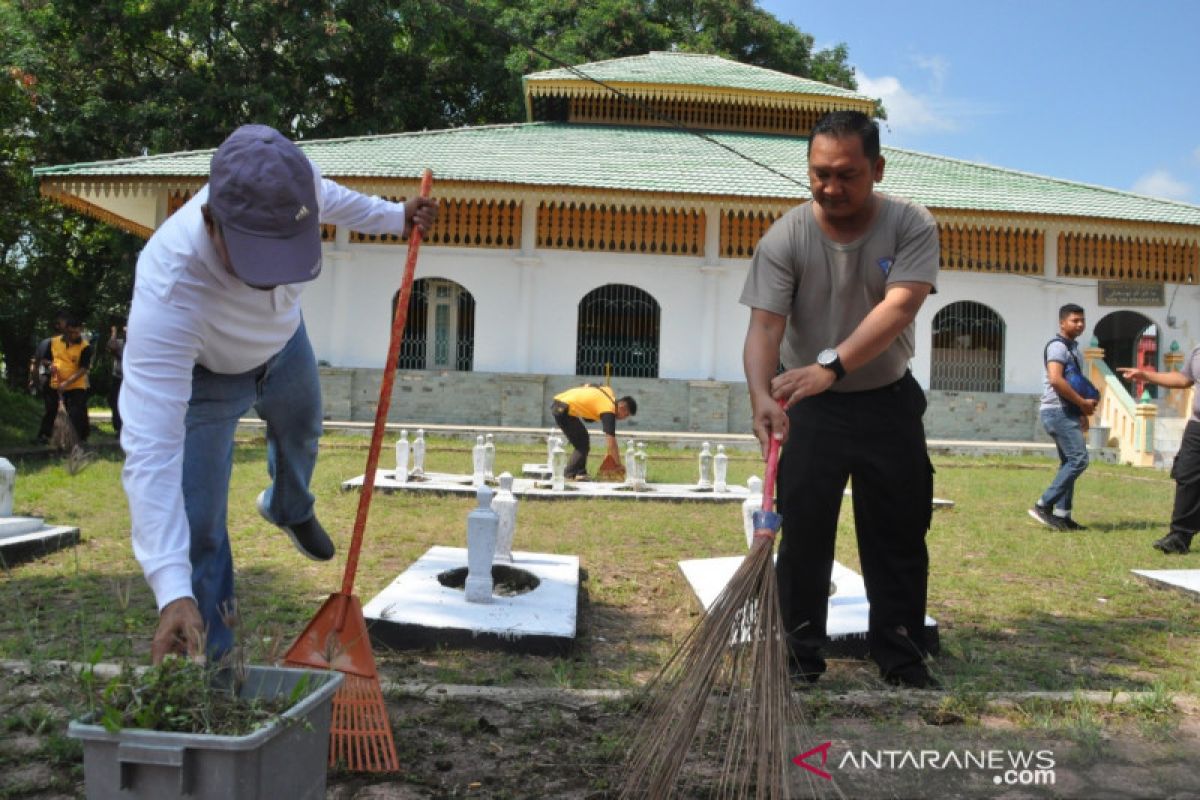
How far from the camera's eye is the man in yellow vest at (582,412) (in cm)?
1047

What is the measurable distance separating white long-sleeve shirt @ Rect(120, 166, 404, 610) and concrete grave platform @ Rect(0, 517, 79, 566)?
12.4 ft

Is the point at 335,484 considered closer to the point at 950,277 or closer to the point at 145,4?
the point at 950,277

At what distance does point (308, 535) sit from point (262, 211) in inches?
70.2

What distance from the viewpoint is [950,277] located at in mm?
18281

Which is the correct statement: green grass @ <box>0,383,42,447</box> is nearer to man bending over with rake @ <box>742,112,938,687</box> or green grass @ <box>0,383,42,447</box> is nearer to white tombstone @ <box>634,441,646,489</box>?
white tombstone @ <box>634,441,646,489</box>

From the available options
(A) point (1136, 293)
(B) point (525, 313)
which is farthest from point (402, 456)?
(A) point (1136, 293)

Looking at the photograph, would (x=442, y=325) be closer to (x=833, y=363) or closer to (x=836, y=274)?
(x=836, y=274)

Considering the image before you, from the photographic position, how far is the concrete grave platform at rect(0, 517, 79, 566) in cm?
569

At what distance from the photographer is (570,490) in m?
9.81

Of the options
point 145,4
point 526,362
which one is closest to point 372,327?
point 526,362

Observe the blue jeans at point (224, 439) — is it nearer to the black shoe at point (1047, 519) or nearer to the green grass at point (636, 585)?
the green grass at point (636, 585)

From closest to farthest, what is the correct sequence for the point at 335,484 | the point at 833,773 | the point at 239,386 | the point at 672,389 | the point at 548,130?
the point at 833,773
the point at 239,386
the point at 335,484
the point at 672,389
the point at 548,130

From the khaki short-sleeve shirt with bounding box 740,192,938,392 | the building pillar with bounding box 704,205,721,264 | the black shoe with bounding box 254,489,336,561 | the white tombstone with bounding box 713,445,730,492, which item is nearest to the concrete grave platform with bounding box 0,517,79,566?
the black shoe with bounding box 254,489,336,561

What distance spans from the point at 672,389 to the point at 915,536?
45.9 ft
